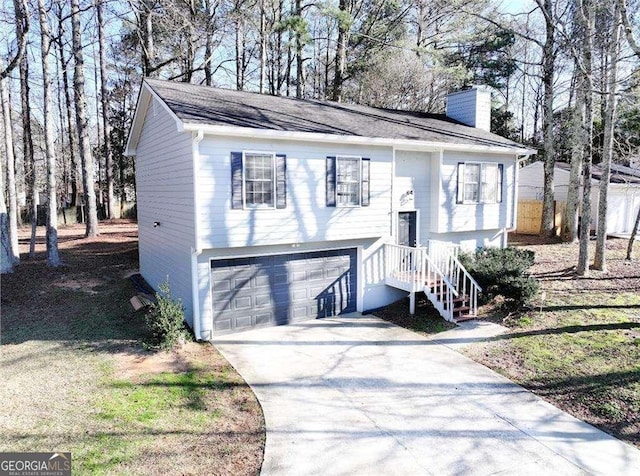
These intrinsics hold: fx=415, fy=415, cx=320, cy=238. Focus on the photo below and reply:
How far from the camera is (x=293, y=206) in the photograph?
Answer: 985 cm

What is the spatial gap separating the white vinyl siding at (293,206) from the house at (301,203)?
0.09 feet

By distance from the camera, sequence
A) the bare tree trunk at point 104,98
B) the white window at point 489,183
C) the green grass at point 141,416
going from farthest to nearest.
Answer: the bare tree trunk at point 104,98
the white window at point 489,183
the green grass at point 141,416

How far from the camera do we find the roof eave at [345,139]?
27.9ft

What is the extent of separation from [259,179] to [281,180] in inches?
20.8

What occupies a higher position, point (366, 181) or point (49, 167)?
point (49, 167)

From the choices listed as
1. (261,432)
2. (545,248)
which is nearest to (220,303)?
(261,432)

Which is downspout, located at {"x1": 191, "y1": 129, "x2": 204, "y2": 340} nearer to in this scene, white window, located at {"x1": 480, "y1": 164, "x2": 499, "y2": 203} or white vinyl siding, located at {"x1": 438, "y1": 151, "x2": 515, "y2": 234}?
white vinyl siding, located at {"x1": 438, "y1": 151, "x2": 515, "y2": 234}

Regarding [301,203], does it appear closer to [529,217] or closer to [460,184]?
[460,184]

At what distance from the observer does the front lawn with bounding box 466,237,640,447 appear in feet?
21.9

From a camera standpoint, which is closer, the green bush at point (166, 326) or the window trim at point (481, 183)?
the green bush at point (166, 326)

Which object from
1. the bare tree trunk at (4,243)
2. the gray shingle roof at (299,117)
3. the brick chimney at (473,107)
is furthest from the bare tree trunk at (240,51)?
the bare tree trunk at (4,243)

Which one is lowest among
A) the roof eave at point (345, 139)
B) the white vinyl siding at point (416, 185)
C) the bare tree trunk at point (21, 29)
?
the white vinyl siding at point (416, 185)

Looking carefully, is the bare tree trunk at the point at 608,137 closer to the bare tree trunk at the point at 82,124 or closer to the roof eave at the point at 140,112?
the roof eave at the point at 140,112

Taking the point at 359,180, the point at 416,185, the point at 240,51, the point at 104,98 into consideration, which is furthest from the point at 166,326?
the point at 240,51
